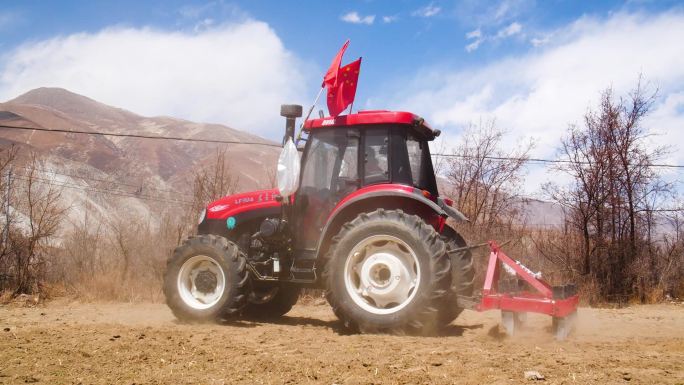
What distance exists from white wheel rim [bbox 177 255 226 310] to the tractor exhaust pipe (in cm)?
166

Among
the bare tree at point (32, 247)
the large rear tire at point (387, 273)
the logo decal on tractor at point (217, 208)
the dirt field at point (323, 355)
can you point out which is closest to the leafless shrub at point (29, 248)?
the bare tree at point (32, 247)

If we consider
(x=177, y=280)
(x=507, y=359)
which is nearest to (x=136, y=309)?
(x=177, y=280)

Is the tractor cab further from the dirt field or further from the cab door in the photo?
the dirt field

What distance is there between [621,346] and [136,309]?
21.2ft

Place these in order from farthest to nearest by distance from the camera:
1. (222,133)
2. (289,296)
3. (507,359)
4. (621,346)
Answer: (222,133) → (289,296) → (621,346) → (507,359)

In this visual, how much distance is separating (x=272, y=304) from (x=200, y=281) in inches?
49.3

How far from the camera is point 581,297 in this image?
10195mm

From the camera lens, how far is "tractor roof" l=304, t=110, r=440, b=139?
19.5ft

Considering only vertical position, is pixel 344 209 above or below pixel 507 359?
above

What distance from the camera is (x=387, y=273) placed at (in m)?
5.43

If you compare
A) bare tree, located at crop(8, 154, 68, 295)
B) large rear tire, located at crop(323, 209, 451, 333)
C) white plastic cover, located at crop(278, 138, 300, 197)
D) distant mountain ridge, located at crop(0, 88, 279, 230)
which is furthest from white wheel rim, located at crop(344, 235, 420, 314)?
distant mountain ridge, located at crop(0, 88, 279, 230)

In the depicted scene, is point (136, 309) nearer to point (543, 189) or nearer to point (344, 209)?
point (344, 209)

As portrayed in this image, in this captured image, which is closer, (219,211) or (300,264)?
(300,264)

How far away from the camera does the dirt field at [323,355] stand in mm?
3480
